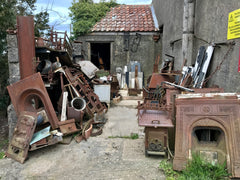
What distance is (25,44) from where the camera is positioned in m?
4.73

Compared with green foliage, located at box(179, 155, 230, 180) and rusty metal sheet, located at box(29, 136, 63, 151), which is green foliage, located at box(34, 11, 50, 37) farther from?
green foliage, located at box(179, 155, 230, 180)

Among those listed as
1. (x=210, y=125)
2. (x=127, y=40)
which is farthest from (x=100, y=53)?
(x=210, y=125)

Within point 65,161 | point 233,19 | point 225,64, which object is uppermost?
point 233,19

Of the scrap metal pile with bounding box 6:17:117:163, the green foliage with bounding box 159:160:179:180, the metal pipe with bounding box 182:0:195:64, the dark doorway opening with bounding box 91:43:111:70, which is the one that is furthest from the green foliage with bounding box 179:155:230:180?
the dark doorway opening with bounding box 91:43:111:70

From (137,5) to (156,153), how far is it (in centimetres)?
1307

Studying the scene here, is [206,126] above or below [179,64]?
below

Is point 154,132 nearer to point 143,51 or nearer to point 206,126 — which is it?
point 206,126

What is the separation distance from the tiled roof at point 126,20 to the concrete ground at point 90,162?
297 inches

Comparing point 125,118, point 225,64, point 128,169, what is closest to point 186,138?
point 128,169

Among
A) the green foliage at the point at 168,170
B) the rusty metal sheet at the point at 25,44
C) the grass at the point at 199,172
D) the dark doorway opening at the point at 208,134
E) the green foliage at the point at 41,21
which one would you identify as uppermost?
Result: the green foliage at the point at 41,21

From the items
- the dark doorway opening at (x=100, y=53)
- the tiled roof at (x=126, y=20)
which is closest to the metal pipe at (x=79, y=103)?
Result: the tiled roof at (x=126, y=20)

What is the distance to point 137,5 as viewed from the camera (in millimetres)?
13797

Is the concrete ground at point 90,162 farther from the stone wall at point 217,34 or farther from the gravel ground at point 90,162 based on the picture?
the stone wall at point 217,34

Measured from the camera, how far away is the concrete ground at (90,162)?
3.05 m
